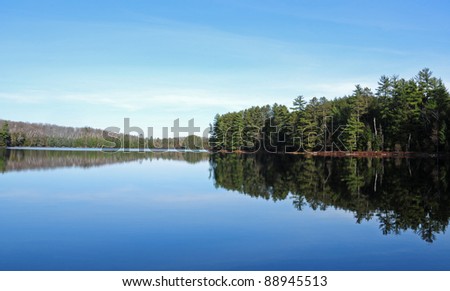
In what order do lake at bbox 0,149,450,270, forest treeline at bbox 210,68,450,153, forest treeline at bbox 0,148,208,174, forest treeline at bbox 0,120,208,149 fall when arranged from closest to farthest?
lake at bbox 0,149,450,270 < forest treeline at bbox 0,148,208,174 < forest treeline at bbox 210,68,450,153 < forest treeline at bbox 0,120,208,149

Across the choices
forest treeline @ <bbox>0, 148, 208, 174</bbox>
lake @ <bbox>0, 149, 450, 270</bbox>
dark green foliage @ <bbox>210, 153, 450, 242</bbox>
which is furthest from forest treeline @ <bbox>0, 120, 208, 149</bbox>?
lake @ <bbox>0, 149, 450, 270</bbox>

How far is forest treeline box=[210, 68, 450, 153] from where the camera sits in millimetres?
51947

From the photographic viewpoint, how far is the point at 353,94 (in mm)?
63094

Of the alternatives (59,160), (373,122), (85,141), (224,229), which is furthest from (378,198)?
(85,141)

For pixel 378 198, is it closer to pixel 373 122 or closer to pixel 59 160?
pixel 59 160

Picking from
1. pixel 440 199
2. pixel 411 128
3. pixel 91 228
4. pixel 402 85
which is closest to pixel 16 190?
pixel 91 228

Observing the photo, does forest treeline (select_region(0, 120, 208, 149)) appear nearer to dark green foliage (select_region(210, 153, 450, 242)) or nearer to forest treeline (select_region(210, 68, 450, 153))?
forest treeline (select_region(210, 68, 450, 153))

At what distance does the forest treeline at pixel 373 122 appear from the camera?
170 feet

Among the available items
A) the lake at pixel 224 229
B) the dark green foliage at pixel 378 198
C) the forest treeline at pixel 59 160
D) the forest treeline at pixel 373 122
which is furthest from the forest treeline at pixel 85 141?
the lake at pixel 224 229

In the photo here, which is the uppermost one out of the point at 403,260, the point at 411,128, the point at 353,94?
the point at 353,94

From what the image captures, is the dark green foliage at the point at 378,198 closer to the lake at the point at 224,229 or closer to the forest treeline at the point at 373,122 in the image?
the lake at the point at 224,229

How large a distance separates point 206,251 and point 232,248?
547 mm

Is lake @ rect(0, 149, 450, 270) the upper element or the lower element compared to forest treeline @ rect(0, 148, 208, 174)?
lower
